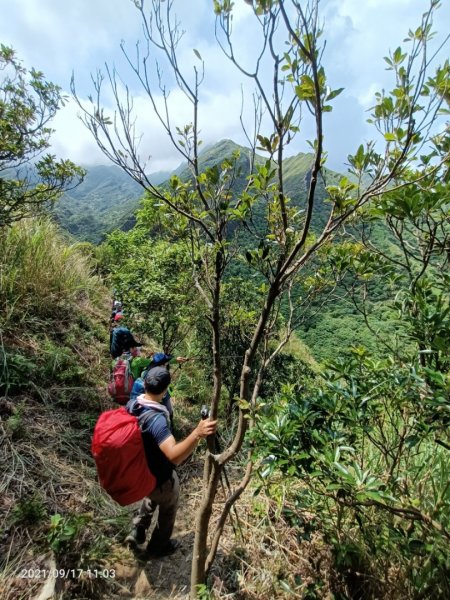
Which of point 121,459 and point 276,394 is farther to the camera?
point 276,394

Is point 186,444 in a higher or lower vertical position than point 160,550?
higher

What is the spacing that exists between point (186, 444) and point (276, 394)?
3.41 feet

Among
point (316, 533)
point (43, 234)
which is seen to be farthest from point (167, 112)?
point (43, 234)

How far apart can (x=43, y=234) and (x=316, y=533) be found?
5665 mm

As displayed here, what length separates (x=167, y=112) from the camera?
62.2 inches

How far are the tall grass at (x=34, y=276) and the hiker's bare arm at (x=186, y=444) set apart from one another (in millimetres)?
3173

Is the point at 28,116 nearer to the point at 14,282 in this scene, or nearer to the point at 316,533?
the point at 14,282

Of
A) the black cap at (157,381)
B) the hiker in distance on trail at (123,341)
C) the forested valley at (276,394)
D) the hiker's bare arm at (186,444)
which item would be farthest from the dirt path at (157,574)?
the hiker in distance on trail at (123,341)

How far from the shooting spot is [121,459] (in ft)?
7.37

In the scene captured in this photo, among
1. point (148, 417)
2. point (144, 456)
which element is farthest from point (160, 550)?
point (148, 417)

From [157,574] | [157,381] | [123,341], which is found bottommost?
[157,574]

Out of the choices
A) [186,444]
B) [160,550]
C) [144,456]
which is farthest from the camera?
[160,550]

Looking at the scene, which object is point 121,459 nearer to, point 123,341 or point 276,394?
point 276,394

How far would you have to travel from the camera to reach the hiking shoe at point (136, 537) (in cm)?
270
